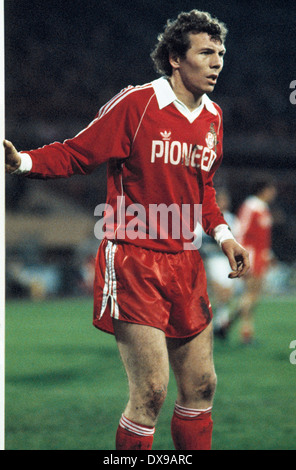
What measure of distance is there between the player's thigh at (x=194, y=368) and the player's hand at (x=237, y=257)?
219 mm

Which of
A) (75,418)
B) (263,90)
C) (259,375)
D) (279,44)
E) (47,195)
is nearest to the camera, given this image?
(75,418)

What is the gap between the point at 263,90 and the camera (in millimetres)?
11883

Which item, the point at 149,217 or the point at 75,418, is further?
the point at 75,418

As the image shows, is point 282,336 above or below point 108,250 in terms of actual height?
below

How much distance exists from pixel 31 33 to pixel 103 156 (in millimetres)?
9033

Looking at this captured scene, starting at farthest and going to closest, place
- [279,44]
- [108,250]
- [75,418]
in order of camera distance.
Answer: [279,44], [75,418], [108,250]

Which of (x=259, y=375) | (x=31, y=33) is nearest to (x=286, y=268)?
(x=31, y=33)

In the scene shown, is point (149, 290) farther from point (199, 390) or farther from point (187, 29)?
point (187, 29)

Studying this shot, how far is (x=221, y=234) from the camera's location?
2.06 metres

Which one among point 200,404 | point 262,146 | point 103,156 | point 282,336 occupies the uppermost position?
point 262,146

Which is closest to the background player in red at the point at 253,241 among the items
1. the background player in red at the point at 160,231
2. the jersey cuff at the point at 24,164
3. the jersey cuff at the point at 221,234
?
the jersey cuff at the point at 221,234

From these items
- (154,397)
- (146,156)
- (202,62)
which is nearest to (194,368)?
(154,397)

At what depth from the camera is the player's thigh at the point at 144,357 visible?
1.81 meters

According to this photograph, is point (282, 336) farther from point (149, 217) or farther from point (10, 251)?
point (10, 251)
